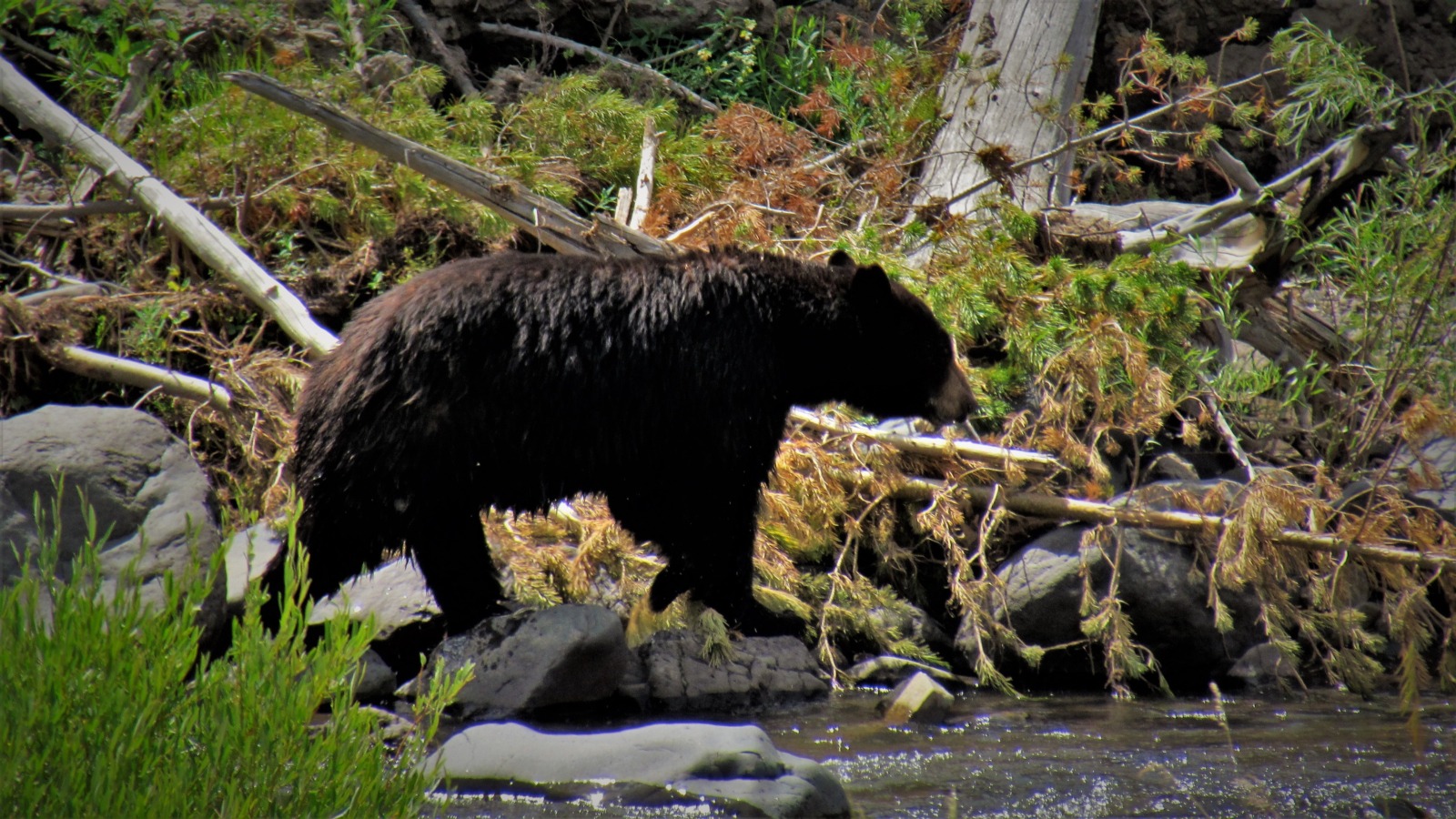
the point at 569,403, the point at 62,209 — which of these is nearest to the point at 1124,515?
the point at 569,403

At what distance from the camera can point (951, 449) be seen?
20.3ft

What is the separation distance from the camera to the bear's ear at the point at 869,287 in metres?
5.30

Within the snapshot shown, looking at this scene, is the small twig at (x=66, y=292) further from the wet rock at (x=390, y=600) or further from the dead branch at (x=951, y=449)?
the dead branch at (x=951, y=449)

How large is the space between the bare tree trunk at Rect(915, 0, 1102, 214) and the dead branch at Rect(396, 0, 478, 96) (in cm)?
354

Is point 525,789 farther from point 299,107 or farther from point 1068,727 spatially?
point 299,107

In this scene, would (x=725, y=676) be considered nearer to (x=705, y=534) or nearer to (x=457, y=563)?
(x=705, y=534)

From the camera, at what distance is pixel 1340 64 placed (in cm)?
605

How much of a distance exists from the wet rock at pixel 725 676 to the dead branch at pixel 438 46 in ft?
17.7

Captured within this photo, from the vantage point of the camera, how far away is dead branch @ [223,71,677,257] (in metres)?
6.66

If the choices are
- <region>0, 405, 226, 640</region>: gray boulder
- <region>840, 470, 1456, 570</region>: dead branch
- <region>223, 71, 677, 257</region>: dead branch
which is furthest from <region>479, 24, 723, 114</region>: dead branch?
<region>0, 405, 226, 640</region>: gray boulder

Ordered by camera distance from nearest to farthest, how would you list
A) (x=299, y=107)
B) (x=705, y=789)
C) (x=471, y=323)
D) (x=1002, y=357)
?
(x=705, y=789), (x=471, y=323), (x=299, y=107), (x=1002, y=357)

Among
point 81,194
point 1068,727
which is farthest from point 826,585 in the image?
point 81,194

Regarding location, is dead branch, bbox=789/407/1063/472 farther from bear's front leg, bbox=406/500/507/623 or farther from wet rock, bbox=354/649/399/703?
wet rock, bbox=354/649/399/703

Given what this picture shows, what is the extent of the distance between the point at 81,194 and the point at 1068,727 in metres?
6.13
